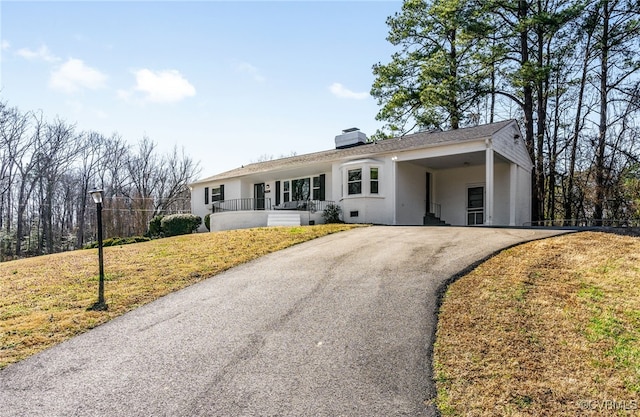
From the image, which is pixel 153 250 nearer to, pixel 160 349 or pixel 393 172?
pixel 160 349

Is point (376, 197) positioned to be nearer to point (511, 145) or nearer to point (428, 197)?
point (428, 197)

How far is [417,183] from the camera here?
1825 centimetres

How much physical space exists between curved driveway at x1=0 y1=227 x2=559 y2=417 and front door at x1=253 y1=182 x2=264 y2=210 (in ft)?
50.3

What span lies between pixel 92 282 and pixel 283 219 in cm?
995

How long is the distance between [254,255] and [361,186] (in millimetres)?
8326

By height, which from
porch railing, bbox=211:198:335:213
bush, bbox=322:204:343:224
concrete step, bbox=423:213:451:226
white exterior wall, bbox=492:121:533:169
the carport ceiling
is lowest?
concrete step, bbox=423:213:451:226

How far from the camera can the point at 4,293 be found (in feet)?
25.5

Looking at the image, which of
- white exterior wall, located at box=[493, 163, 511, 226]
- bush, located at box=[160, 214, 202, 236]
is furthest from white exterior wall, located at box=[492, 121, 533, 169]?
bush, located at box=[160, 214, 202, 236]

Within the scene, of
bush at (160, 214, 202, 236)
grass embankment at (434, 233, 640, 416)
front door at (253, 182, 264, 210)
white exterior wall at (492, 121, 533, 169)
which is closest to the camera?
grass embankment at (434, 233, 640, 416)

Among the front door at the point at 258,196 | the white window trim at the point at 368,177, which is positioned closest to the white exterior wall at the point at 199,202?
the front door at the point at 258,196

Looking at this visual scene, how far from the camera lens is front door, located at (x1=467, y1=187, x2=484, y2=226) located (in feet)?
58.9

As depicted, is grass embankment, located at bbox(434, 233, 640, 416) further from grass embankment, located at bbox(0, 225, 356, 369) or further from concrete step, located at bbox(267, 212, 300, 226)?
concrete step, located at bbox(267, 212, 300, 226)

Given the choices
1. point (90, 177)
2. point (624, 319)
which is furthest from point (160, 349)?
point (90, 177)

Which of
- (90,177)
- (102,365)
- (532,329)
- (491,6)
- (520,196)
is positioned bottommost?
(102,365)
